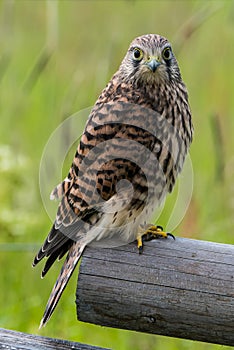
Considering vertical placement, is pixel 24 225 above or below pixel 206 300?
below

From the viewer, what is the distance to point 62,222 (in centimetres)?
375

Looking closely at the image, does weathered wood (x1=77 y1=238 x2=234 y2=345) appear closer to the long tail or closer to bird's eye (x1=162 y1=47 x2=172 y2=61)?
the long tail

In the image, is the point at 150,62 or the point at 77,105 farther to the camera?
the point at 77,105

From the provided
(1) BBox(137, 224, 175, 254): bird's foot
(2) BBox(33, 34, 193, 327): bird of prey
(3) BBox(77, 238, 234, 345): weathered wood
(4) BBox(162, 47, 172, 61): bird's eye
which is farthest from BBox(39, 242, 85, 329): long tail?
(4) BBox(162, 47, 172, 61): bird's eye

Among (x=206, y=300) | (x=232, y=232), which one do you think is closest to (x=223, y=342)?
(x=206, y=300)

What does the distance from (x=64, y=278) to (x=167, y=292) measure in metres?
0.67

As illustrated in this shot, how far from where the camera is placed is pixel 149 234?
Result: 147 inches

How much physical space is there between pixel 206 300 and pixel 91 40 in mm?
4431

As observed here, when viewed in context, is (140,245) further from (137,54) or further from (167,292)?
(137,54)

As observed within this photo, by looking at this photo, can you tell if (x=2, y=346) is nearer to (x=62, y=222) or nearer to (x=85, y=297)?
(x=85, y=297)

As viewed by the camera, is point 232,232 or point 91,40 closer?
point 232,232

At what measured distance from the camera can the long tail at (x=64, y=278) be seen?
11.8ft

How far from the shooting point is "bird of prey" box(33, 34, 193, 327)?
3.78m

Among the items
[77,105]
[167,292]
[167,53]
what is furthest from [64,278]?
[77,105]
